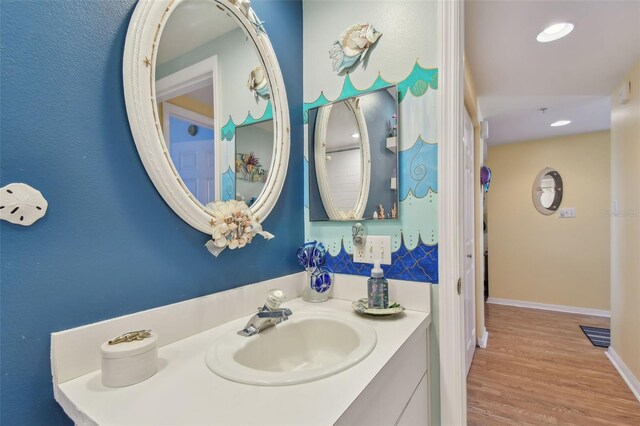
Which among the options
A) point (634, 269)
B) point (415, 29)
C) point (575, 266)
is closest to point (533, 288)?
point (575, 266)

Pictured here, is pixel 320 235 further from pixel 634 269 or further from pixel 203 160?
pixel 634 269

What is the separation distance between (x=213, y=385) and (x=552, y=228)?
448cm

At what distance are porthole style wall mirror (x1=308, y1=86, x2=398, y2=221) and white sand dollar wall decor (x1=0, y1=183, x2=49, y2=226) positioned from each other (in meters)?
0.89

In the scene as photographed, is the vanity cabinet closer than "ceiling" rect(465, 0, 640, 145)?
Yes

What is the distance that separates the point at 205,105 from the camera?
923 mm

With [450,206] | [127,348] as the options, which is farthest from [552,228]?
[127,348]

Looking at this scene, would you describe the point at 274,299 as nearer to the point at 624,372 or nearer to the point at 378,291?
the point at 378,291

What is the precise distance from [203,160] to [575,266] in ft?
14.9

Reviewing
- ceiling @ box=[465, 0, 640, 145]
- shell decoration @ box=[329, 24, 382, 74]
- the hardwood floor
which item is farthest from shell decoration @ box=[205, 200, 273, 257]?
the hardwood floor

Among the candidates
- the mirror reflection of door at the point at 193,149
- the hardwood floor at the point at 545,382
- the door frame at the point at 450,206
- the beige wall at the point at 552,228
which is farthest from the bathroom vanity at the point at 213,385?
the beige wall at the point at 552,228

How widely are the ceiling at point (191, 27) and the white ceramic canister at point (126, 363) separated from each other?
693 millimetres

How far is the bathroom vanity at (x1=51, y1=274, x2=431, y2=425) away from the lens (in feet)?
1.65

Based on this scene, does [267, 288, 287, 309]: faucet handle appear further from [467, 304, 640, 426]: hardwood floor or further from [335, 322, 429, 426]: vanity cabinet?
[467, 304, 640, 426]: hardwood floor

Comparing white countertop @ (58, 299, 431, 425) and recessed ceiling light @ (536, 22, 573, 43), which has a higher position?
recessed ceiling light @ (536, 22, 573, 43)
